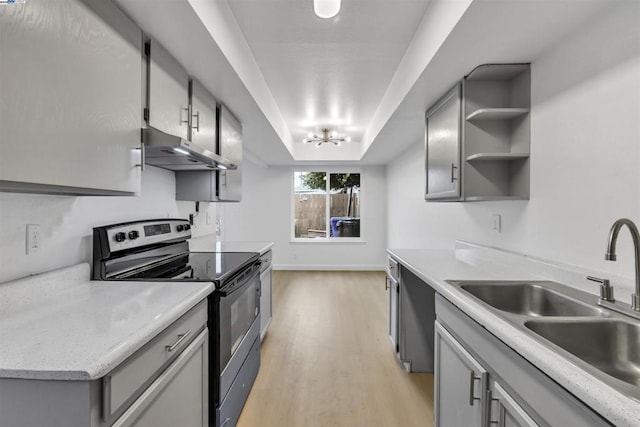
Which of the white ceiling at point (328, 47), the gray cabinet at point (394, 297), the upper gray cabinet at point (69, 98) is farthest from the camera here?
the gray cabinet at point (394, 297)

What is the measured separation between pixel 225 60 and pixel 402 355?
8.29 feet

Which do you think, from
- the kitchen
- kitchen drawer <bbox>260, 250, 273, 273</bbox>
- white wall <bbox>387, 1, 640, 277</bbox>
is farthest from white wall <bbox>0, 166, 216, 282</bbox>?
white wall <bbox>387, 1, 640, 277</bbox>

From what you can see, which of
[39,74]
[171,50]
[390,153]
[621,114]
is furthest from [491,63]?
[390,153]

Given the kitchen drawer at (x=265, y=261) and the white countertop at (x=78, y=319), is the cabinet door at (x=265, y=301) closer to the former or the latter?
the kitchen drawer at (x=265, y=261)

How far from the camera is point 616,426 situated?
2.03ft

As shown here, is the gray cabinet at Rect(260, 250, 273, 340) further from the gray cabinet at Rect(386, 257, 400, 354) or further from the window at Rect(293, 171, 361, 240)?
the window at Rect(293, 171, 361, 240)

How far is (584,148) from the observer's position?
5.11ft

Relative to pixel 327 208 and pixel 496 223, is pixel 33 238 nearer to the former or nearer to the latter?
pixel 496 223

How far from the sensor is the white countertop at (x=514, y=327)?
0.64 meters

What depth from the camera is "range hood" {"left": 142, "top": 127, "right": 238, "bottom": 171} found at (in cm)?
155

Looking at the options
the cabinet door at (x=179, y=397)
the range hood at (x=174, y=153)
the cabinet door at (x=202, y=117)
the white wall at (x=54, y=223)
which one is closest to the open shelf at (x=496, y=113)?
the range hood at (x=174, y=153)

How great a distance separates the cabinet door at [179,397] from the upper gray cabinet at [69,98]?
75cm

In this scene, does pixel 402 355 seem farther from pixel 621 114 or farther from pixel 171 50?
pixel 171 50

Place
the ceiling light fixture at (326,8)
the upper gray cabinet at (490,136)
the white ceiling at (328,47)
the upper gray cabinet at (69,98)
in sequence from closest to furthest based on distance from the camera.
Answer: the upper gray cabinet at (69,98), the ceiling light fixture at (326,8), the white ceiling at (328,47), the upper gray cabinet at (490,136)
